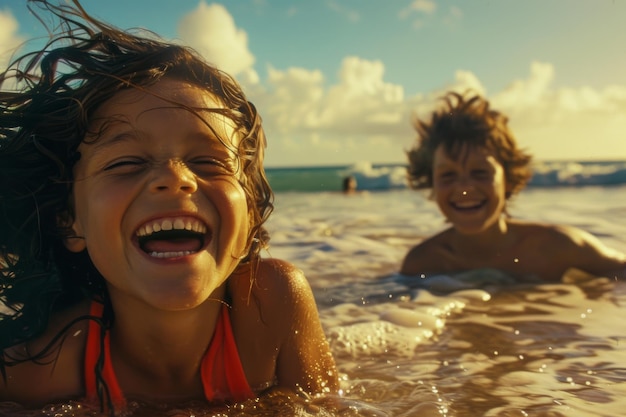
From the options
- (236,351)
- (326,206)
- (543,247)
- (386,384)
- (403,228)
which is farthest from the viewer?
(326,206)

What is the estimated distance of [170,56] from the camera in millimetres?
2301

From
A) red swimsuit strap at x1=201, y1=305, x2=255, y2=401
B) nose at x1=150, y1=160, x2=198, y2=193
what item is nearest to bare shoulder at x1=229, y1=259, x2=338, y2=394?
red swimsuit strap at x1=201, y1=305, x2=255, y2=401

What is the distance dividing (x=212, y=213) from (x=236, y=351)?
63 centimetres

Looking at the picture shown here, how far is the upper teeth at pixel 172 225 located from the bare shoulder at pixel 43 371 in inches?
23.0

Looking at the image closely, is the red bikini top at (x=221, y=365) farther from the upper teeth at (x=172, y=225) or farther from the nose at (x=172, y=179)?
the nose at (x=172, y=179)

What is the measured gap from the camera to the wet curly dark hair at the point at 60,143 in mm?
2232

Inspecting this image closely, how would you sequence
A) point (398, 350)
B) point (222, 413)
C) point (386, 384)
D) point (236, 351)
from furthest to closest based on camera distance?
Result: point (398, 350), point (386, 384), point (236, 351), point (222, 413)

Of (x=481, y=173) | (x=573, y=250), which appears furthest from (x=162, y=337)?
(x=573, y=250)

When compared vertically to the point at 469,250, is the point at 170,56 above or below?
above

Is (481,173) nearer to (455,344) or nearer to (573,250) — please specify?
(573,250)

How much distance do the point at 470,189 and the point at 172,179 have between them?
3.56 meters

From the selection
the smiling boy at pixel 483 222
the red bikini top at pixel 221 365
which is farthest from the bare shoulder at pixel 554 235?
the red bikini top at pixel 221 365

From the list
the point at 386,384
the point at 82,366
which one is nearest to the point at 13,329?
the point at 82,366

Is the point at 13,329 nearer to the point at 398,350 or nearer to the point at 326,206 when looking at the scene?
the point at 398,350
